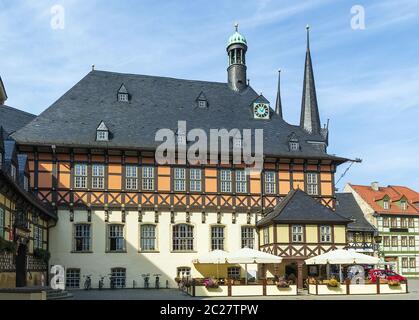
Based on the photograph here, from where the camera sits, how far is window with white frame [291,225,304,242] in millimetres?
27797

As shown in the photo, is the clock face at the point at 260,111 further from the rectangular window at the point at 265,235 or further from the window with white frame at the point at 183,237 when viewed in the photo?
the window with white frame at the point at 183,237

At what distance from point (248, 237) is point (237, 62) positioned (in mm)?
11976

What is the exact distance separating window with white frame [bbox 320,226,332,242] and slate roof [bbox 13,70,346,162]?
4.89m

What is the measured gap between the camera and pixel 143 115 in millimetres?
31844

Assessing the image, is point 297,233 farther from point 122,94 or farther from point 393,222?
point 393,222

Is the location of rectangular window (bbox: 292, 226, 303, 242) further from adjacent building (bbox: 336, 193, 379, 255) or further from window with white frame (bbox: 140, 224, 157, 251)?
adjacent building (bbox: 336, 193, 379, 255)

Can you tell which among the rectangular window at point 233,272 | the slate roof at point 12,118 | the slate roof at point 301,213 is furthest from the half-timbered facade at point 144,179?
the slate roof at point 12,118

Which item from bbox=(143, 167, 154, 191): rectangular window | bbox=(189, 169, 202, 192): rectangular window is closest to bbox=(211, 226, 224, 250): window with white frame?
bbox=(189, 169, 202, 192): rectangular window

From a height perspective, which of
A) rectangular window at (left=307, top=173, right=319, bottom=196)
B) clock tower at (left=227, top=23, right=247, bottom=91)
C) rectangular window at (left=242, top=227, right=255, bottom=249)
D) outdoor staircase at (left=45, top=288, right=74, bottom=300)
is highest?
clock tower at (left=227, top=23, right=247, bottom=91)

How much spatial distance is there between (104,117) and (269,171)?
9.72m

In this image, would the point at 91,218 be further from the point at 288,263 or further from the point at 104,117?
the point at 288,263

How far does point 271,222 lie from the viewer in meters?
27.7
